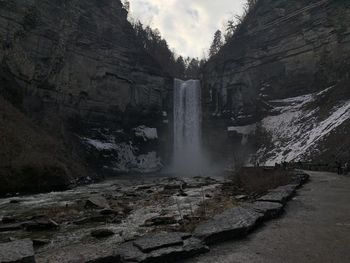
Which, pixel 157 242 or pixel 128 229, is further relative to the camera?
pixel 128 229

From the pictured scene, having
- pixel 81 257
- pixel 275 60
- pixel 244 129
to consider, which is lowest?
pixel 81 257

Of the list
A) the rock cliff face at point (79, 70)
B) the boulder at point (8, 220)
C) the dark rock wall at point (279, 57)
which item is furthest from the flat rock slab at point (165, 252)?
the dark rock wall at point (279, 57)

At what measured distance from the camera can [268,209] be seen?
285 inches

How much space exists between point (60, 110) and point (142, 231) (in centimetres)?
3354

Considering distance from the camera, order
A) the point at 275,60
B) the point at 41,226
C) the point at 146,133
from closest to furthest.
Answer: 1. the point at 41,226
2. the point at 275,60
3. the point at 146,133

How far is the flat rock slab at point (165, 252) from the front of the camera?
456 centimetres

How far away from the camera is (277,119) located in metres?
41.3

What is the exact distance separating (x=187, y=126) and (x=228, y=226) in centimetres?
4431

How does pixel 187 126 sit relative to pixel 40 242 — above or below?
above

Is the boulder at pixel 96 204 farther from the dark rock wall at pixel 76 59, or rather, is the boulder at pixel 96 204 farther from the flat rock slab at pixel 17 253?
the dark rock wall at pixel 76 59

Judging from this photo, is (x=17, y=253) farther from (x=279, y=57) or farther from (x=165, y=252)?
(x=279, y=57)

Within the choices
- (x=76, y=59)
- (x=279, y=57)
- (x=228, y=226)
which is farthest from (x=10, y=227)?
(x=279, y=57)

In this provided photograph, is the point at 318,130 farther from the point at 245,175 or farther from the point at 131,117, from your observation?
the point at 131,117

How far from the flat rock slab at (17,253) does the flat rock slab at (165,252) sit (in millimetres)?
1145
